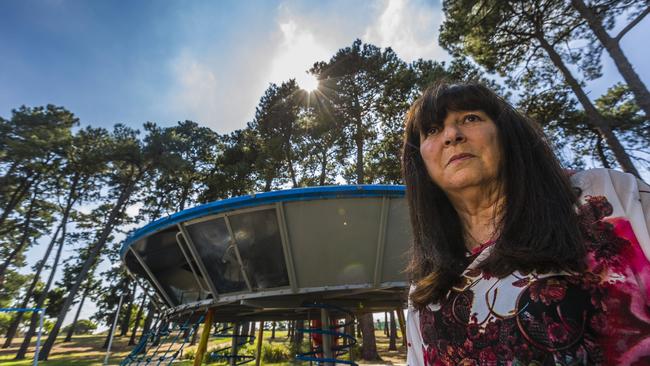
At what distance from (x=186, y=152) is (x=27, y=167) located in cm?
1253

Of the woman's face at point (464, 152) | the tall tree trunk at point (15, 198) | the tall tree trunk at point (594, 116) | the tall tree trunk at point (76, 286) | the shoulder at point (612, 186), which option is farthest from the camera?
the tall tree trunk at point (15, 198)

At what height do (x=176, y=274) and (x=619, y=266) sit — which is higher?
(x=176, y=274)

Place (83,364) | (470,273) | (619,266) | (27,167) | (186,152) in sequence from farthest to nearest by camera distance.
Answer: (186,152), (27,167), (83,364), (470,273), (619,266)

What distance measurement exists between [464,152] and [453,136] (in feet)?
0.33

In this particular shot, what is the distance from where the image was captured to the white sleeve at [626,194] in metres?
1.13

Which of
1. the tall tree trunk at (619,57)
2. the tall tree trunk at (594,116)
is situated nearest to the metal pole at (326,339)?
the tall tree trunk at (594,116)

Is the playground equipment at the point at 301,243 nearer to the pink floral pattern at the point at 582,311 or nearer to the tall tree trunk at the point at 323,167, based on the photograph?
the pink floral pattern at the point at 582,311

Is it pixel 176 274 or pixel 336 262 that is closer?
pixel 336 262

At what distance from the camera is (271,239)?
23.7 ft

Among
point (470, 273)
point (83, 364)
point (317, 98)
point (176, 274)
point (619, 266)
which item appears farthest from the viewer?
point (83, 364)

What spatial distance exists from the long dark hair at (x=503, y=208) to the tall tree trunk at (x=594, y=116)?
49.0ft

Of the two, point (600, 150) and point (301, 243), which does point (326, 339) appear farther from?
point (600, 150)

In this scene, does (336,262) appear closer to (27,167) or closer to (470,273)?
(470,273)

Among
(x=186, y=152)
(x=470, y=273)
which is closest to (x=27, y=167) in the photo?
(x=186, y=152)
